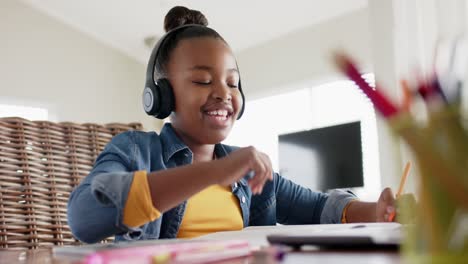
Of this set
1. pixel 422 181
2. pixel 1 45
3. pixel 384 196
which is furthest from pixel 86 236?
pixel 1 45

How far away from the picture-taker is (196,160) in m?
1.08

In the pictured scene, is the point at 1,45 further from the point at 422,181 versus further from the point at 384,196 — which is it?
the point at 422,181

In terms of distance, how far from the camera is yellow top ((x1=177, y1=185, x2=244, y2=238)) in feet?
3.22

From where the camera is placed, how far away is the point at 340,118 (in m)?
4.05

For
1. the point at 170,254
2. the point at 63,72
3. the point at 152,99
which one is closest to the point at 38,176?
the point at 152,99

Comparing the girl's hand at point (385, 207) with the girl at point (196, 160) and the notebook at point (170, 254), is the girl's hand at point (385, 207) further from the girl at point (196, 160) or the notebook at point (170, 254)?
the notebook at point (170, 254)

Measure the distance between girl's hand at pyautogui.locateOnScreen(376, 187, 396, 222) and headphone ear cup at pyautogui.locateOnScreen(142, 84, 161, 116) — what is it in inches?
17.6

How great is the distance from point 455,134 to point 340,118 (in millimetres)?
3857

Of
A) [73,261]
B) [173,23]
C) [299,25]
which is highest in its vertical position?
[299,25]

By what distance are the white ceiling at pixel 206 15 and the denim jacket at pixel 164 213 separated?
289 centimetres

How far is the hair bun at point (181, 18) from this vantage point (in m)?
1.25

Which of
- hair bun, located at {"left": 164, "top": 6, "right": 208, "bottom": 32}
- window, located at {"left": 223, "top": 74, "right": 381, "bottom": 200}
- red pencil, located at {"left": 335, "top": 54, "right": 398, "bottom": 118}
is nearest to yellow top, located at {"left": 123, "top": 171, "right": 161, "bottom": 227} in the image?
red pencil, located at {"left": 335, "top": 54, "right": 398, "bottom": 118}

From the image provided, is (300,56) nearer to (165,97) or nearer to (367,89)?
(165,97)

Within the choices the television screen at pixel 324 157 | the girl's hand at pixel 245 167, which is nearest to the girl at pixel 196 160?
the girl's hand at pixel 245 167
